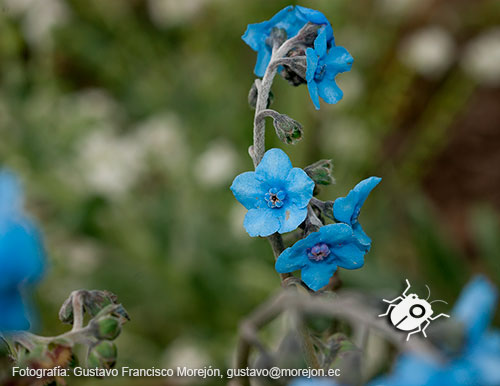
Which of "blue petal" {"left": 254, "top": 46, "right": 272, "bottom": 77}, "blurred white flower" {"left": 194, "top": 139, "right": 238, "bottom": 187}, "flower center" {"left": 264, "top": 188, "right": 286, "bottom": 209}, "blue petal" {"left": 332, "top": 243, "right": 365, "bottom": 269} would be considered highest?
"blurred white flower" {"left": 194, "top": 139, "right": 238, "bottom": 187}

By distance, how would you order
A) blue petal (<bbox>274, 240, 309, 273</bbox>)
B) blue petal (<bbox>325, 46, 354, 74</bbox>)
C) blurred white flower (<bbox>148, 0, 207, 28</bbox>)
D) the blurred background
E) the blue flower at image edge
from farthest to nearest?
blurred white flower (<bbox>148, 0, 207, 28</bbox>) < the blurred background < blue petal (<bbox>325, 46, 354, 74</bbox>) < blue petal (<bbox>274, 240, 309, 273</bbox>) < the blue flower at image edge

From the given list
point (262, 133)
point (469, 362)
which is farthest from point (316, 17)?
point (469, 362)

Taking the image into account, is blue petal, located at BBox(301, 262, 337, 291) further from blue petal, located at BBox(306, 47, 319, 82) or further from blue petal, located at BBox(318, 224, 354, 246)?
blue petal, located at BBox(306, 47, 319, 82)

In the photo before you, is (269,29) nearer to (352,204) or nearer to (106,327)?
(352,204)

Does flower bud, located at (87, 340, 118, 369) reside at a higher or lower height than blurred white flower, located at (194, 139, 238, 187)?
lower

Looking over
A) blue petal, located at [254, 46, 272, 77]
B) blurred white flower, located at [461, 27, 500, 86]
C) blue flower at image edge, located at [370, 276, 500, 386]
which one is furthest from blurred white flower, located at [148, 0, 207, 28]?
blue flower at image edge, located at [370, 276, 500, 386]

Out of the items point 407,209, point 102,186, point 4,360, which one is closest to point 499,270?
point 407,209

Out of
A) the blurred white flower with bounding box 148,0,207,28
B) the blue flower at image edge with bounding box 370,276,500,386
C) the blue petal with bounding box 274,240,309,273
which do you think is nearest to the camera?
the blue flower at image edge with bounding box 370,276,500,386
